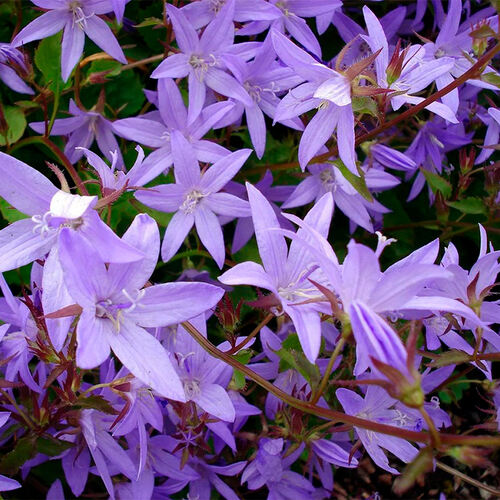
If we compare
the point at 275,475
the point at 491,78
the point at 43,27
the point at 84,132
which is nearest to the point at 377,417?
the point at 275,475

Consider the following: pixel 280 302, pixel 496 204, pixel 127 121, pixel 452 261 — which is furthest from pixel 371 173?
pixel 280 302

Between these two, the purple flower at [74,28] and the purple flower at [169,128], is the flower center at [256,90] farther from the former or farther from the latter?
the purple flower at [74,28]

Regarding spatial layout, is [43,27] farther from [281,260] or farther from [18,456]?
[18,456]

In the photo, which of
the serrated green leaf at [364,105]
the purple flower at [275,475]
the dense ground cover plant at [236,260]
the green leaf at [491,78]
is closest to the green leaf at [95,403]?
the dense ground cover plant at [236,260]

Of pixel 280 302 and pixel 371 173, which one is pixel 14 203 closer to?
pixel 280 302

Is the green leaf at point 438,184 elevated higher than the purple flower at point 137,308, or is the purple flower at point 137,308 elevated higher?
the purple flower at point 137,308

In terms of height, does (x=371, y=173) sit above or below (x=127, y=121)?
below
